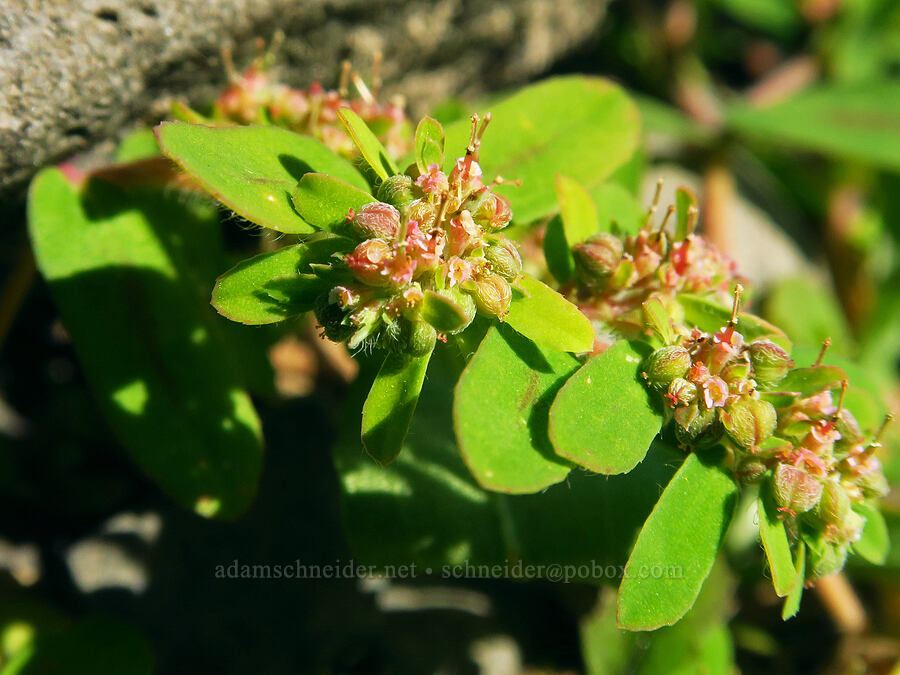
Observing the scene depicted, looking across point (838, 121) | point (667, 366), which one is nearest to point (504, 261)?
point (667, 366)

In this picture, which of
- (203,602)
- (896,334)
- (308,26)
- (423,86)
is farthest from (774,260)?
(203,602)

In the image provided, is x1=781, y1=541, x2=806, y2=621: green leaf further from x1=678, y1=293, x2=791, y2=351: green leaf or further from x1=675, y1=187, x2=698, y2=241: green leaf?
x1=675, y1=187, x2=698, y2=241: green leaf

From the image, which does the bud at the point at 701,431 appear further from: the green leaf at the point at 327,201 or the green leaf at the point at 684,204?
the green leaf at the point at 327,201

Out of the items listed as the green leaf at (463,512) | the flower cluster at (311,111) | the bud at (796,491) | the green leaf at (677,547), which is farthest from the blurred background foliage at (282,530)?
the bud at (796,491)

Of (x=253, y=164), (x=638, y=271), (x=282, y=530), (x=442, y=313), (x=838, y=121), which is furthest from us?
(x=838, y=121)

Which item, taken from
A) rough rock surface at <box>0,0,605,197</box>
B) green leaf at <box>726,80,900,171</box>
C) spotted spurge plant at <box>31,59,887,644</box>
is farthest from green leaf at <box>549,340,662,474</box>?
green leaf at <box>726,80,900,171</box>

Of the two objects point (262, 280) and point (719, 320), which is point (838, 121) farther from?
point (262, 280)

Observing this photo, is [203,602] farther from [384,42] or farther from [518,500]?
[384,42]
